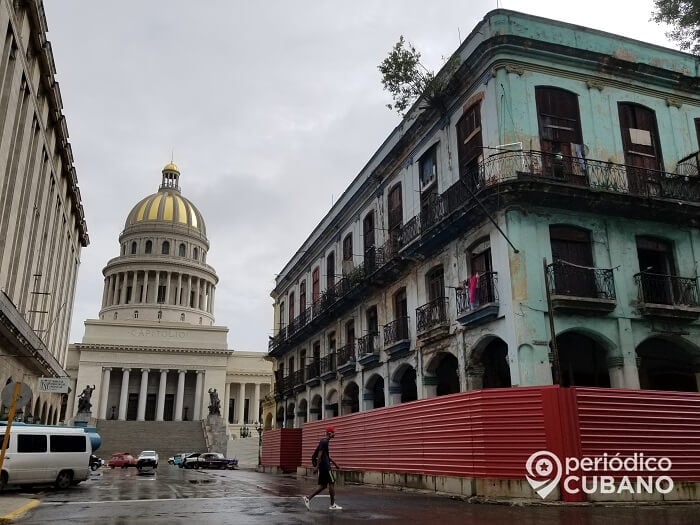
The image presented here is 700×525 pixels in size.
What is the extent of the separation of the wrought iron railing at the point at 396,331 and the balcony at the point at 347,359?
3.89 m

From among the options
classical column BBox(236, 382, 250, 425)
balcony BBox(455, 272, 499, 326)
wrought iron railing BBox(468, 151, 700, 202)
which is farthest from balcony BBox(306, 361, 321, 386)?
classical column BBox(236, 382, 250, 425)

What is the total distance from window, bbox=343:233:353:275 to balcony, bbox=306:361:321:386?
5396 millimetres

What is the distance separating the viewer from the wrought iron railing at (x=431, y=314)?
20.0 meters

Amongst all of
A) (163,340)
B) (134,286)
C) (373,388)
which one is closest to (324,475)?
(373,388)

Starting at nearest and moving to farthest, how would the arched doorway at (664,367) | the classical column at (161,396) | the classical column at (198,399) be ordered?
the arched doorway at (664,367) → the classical column at (161,396) → the classical column at (198,399)

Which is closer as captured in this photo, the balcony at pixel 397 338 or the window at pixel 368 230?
the balcony at pixel 397 338

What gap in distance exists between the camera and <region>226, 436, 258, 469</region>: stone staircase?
5524cm

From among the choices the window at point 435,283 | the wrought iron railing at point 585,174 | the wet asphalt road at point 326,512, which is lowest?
the wet asphalt road at point 326,512

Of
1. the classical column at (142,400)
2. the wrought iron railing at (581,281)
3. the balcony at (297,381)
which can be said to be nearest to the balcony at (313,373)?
the balcony at (297,381)

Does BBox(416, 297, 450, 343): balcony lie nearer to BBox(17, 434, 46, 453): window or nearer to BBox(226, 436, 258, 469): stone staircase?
BBox(17, 434, 46, 453): window

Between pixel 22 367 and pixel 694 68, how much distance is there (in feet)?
97.8

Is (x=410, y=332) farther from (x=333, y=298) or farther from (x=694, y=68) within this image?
(x=694, y=68)

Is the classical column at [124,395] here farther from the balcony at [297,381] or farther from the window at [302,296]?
the window at [302,296]

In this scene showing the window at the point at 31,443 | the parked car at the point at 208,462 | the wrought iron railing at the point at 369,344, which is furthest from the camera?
the parked car at the point at 208,462
